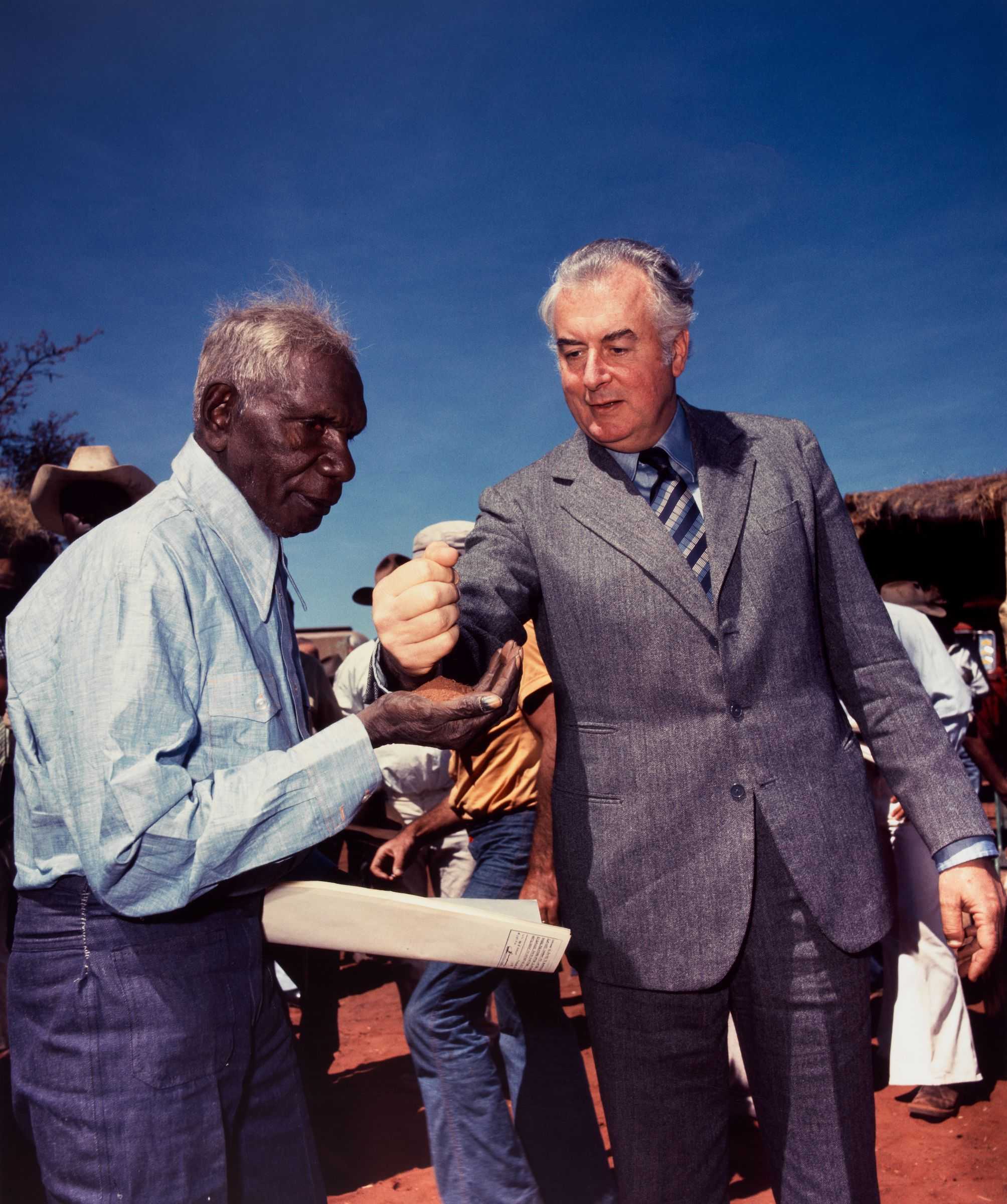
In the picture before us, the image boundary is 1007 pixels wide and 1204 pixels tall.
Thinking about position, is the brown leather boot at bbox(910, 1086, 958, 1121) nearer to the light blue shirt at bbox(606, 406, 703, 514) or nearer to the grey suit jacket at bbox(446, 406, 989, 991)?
the grey suit jacket at bbox(446, 406, 989, 991)

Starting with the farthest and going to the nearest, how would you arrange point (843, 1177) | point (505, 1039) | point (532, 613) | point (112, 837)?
point (505, 1039) → point (532, 613) → point (843, 1177) → point (112, 837)

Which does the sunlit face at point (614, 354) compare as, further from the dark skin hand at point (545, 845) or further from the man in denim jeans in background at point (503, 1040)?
the man in denim jeans in background at point (503, 1040)

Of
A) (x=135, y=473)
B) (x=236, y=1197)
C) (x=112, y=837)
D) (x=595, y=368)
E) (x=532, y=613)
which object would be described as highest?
(x=135, y=473)

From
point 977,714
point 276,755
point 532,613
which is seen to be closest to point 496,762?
point 532,613

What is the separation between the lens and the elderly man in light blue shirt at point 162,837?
4.37ft

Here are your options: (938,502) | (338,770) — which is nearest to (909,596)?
(938,502)

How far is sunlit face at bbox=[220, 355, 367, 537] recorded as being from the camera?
1.66 metres

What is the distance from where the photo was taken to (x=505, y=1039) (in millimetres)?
3184

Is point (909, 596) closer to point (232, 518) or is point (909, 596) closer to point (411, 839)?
point (411, 839)

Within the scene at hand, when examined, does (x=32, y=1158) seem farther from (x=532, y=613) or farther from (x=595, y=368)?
(x=595, y=368)

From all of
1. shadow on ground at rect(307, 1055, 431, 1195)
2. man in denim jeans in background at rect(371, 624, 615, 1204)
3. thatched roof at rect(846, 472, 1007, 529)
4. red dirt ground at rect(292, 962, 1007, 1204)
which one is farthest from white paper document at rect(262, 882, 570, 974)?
thatched roof at rect(846, 472, 1007, 529)

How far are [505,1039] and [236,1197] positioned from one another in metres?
1.79

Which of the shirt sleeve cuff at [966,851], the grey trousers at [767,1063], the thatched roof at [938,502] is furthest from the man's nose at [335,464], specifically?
the thatched roof at [938,502]

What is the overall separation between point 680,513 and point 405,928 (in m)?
1.00
